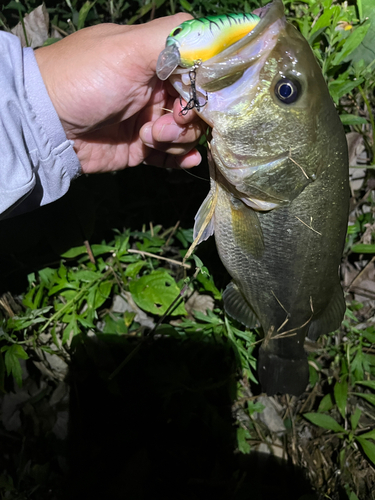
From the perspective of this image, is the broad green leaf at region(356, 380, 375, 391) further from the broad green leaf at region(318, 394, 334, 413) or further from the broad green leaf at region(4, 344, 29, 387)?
the broad green leaf at region(4, 344, 29, 387)

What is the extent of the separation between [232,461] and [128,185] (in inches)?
91.5

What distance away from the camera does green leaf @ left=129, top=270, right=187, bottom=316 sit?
2371 mm

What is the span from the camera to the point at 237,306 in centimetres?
212

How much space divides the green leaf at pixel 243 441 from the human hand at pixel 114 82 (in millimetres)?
2075

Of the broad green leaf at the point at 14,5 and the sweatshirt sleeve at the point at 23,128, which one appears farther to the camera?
the broad green leaf at the point at 14,5

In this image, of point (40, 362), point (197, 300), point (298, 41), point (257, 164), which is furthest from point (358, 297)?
point (40, 362)

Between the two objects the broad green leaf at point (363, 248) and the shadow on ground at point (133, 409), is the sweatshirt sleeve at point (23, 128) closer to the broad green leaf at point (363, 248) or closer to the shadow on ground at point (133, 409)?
the shadow on ground at point (133, 409)

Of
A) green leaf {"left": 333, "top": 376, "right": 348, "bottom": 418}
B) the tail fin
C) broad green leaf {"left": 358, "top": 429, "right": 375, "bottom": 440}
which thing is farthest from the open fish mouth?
broad green leaf {"left": 358, "top": 429, "right": 375, "bottom": 440}

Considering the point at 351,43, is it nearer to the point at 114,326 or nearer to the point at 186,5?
the point at 186,5

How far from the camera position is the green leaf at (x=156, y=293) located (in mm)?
2371

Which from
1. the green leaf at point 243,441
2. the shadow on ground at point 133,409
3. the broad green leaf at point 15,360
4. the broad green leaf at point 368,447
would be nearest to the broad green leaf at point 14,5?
the shadow on ground at point 133,409

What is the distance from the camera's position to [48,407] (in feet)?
8.48

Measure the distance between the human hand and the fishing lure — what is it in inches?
10.8

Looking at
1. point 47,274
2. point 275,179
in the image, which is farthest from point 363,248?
point 47,274
